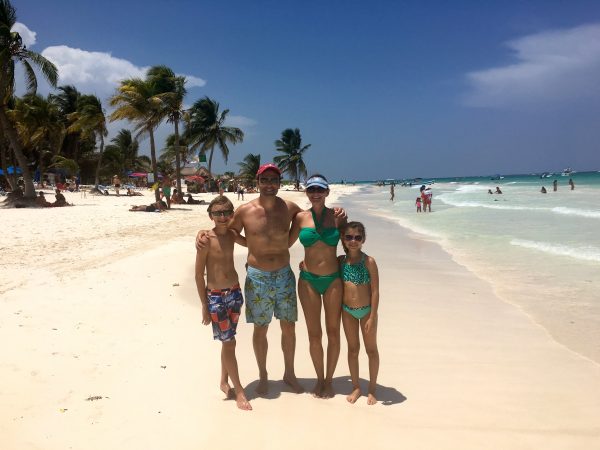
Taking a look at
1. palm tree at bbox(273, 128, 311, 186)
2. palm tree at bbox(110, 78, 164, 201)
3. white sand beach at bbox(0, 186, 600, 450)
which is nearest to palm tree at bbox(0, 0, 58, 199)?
palm tree at bbox(110, 78, 164, 201)

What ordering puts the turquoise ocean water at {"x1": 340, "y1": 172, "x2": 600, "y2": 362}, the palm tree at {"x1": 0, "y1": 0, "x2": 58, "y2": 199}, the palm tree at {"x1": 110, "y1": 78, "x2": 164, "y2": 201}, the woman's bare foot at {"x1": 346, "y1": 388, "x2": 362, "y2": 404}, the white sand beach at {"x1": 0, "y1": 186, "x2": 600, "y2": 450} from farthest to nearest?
the palm tree at {"x1": 110, "y1": 78, "x2": 164, "y2": 201}
the palm tree at {"x1": 0, "y1": 0, "x2": 58, "y2": 199}
the turquoise ocean water at {"x1": 340, "y1": 172, "x2": 600, "y2": 362}
the woman's bare foot at {"x1": 346, "y1": 388, "x2": 362, "y2": 404}
the white sand beach at {"x1": 0, "y1": 186, "x2": 600, "y2": 450}

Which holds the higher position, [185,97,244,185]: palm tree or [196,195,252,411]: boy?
[185,97,244,185]: palm tree

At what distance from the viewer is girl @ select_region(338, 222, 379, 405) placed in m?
3.45

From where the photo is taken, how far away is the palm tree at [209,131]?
4041 centimetres

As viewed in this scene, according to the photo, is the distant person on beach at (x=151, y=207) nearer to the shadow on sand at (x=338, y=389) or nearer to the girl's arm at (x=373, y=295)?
the shadow on sand at (x=338, y=389)

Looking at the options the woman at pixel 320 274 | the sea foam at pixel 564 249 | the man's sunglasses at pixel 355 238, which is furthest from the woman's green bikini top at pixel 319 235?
the sea foam at pixel 564 249

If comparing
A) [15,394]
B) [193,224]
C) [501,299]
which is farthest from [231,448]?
[193,224]

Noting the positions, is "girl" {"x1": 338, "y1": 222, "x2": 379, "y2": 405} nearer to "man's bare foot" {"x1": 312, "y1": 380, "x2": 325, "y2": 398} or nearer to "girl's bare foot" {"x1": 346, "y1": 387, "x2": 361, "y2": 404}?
"girl's bare foot" {"x1": 346, "y1": 387, "x2": 361, "y2": 404}

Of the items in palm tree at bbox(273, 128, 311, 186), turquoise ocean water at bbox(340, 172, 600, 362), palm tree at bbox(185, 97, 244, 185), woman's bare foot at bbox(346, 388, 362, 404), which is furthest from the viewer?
palm tree at bbox(273, 128, 311, 186)

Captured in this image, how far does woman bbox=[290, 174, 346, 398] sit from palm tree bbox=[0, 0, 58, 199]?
70.4 feet

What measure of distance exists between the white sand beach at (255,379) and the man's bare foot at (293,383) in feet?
0.32

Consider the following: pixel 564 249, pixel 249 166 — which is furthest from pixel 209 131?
pixel 564 249

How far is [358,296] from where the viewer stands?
3465mm

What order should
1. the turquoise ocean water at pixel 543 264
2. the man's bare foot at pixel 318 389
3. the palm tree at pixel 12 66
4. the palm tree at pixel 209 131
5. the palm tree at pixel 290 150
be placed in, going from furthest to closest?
the palm tree at pixel 290 150 → the palm tree at pixel 209 131 → the palm tree at pixel 12 66 → the turquoise ocean water at pixel 543 264 → the man's bare foot at pixel 318 389
